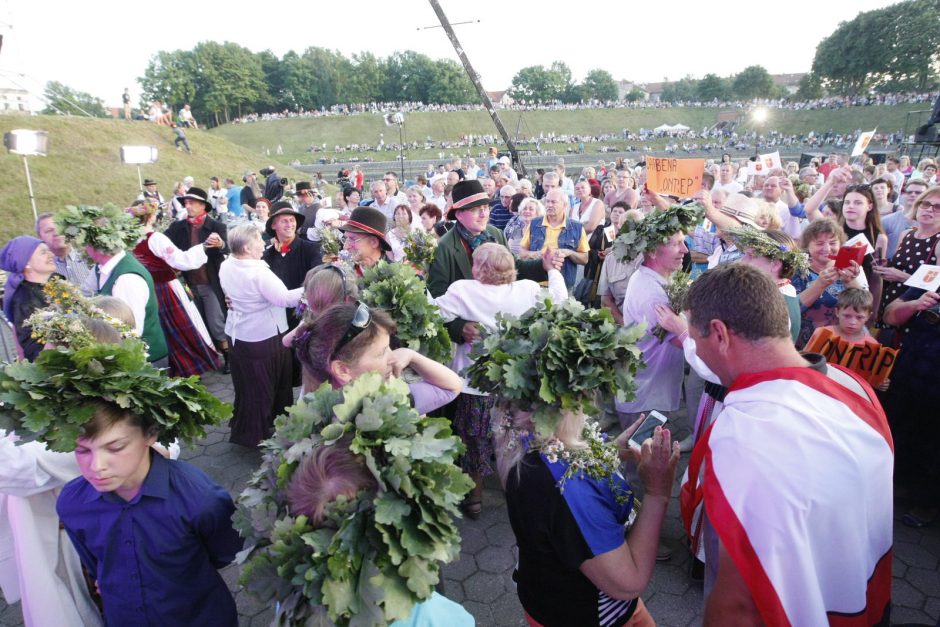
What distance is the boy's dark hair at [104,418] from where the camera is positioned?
80.2 inches

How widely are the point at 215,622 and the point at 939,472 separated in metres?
4.96

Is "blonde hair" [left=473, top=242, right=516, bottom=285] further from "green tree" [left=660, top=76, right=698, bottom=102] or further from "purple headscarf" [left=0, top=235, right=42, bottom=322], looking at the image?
"green tree" [left=660, top=76, right=698, bottom=102]

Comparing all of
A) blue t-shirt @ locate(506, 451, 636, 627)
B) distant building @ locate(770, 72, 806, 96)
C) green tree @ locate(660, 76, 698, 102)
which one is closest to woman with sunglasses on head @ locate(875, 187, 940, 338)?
blue t-shirt @ locate(506, 451, 636, 627)

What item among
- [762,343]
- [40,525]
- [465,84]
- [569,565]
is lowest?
[40,525]

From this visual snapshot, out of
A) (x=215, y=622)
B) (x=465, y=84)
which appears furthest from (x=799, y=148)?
(x=465, y=84)

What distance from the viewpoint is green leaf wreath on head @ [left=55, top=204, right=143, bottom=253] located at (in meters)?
5.02

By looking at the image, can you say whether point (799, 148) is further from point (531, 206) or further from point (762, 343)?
point (762, 343)

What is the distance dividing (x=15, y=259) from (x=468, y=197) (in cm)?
417

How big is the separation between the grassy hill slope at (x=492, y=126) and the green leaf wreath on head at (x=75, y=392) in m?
48.8

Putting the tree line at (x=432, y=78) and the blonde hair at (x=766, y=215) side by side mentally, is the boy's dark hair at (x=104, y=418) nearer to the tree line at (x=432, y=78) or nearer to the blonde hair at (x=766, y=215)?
the blonde hair at (x=766, y=215)

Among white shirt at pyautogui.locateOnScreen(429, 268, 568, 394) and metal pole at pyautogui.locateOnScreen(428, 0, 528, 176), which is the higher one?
metal pole at pyautogui.locateOnScreen(428, 0, 528, 176)

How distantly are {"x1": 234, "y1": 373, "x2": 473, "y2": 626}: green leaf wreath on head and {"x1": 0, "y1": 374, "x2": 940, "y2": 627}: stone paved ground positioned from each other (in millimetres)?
2237

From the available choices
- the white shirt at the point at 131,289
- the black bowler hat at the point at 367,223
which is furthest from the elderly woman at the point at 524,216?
the white shirt at the point at 131,289

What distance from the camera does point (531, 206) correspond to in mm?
7188
